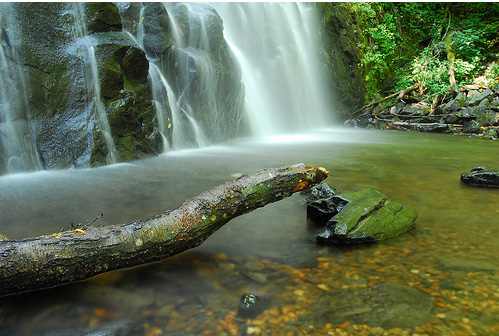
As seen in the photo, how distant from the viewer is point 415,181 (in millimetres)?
5469

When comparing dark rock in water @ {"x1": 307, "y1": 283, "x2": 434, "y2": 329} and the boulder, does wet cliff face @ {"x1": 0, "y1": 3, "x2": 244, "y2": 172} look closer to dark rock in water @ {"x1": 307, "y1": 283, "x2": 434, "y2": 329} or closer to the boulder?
dark rock in water @ {"x1": 307, "y1": 283, "x2": 434, "y2": 329}

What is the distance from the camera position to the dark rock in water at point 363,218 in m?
3.21

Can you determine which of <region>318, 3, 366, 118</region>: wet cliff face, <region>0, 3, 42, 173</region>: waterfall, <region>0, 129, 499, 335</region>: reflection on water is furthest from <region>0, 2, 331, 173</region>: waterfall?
<region>318, 3, 366, 118</region>: wet cliff face

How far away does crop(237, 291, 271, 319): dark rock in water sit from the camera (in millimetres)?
2234

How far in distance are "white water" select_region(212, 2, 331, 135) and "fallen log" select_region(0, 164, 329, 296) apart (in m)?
9.52

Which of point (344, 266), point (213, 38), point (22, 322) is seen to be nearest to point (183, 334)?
point (22, 322)

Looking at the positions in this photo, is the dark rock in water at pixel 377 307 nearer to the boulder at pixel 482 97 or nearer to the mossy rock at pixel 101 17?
the mossy rock at pixel 101 17

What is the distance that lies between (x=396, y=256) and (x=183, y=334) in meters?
1.75

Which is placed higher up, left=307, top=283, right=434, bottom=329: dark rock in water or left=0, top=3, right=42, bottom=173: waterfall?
left=0, top=3, right=42, bottom=173: waterfall

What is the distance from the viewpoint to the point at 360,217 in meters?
3.36

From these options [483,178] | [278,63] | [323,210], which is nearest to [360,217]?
[323,210]

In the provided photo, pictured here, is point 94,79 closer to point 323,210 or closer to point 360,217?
point 323,210

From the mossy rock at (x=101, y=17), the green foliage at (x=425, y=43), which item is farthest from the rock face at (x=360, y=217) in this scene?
the green foliage at (x=425, y=43)

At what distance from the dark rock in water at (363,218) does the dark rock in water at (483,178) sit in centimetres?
208
